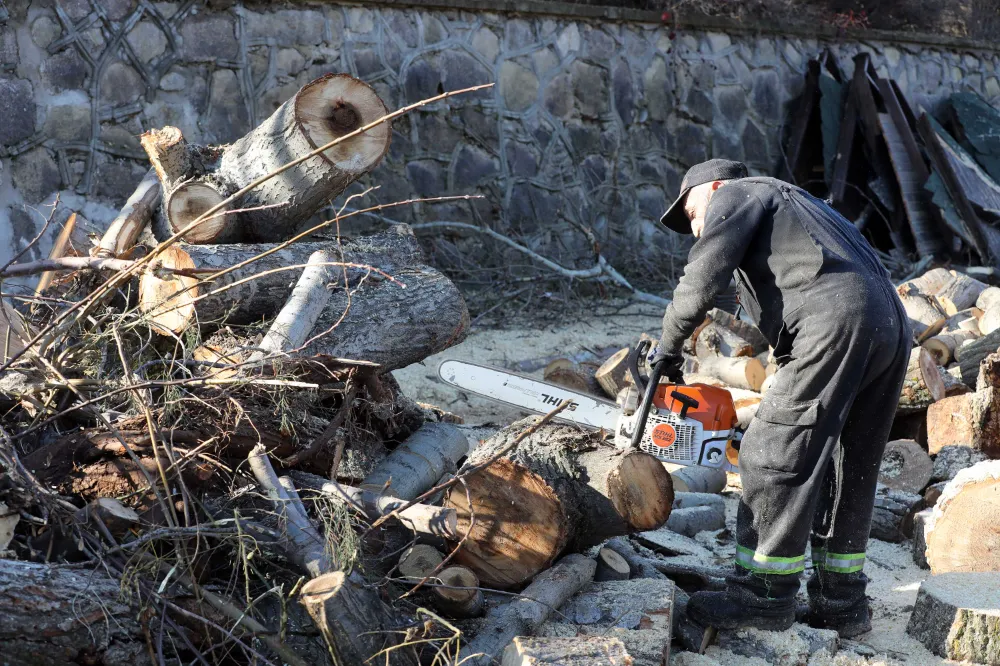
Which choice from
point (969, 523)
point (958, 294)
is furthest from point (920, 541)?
point (958, 294)

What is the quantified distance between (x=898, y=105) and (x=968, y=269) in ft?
5.52

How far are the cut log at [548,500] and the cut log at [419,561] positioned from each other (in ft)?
0.30

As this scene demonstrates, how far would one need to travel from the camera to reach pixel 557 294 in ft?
22.4

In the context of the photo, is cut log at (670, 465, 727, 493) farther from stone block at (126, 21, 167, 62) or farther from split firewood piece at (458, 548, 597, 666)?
stone block at (126, 21, 167, 62)

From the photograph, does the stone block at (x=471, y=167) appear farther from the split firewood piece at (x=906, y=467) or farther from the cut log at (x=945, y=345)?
the split firewood piece at (x=906, y=467)

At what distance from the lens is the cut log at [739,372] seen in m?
4.83

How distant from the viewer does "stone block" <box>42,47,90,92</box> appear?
556 cm

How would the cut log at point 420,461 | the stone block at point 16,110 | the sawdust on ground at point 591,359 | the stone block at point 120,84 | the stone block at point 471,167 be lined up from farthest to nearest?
the stone block at point 471,167, the stone block at point 120,84, the stone block at point 16,110, the cut log at point 420,461, the sawdust on ground at point 591,359

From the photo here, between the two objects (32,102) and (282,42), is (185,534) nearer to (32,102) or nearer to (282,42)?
(32,102)

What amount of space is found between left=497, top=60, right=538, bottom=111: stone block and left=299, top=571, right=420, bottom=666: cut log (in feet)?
18.0

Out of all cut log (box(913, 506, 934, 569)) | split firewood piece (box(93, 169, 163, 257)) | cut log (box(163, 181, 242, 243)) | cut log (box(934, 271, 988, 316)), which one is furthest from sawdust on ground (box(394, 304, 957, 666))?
cut log (box(934, 271, 988, 316))

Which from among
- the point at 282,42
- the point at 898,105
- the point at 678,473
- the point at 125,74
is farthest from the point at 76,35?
the point at 898,105

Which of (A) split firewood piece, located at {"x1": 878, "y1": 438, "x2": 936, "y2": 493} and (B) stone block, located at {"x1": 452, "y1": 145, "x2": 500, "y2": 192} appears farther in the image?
(B) stone block, located at {"x1": 452, "y1": 145, "x2": 500, "y2": 192}

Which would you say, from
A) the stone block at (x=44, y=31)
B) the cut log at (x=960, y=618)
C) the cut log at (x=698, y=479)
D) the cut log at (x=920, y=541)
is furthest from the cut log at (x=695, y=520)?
the stone block at (x=44, y=31)
